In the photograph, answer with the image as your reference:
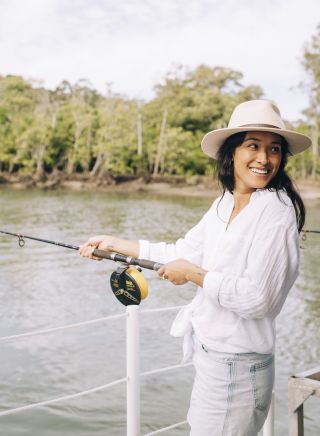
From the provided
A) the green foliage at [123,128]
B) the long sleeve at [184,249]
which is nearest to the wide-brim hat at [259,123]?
the long sleeve at [184,249]

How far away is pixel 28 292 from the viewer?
10.4 meters

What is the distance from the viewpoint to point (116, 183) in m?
45.8

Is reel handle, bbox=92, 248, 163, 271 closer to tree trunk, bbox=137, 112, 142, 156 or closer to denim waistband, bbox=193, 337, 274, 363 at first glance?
denim waistband, bbox=193, 337, 274, 363

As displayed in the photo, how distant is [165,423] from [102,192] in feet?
124

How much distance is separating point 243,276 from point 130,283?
0.51 m

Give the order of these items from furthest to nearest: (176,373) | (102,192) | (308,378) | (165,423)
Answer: (102,192), (176,373), (165,423), (308,378)

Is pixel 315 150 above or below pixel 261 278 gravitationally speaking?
above

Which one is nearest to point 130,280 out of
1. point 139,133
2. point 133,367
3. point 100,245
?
point 100,245

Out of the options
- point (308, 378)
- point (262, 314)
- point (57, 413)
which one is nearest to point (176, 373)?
point (57, 413)

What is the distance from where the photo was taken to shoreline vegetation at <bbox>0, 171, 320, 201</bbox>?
43531 mm

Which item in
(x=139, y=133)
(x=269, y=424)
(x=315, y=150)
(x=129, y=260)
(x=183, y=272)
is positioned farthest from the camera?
(x=139, y=133)

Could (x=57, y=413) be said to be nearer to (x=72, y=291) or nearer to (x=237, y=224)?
(x=237, y=224)

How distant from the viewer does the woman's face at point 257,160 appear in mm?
1754

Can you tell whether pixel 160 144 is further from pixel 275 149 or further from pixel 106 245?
pixel 275 149
